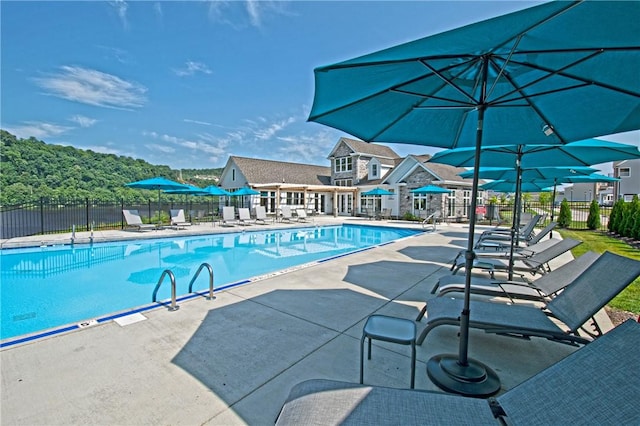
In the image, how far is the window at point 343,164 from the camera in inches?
1159

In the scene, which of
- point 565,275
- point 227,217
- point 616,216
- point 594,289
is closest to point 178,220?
point 227,217

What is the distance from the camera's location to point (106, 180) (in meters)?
30.3

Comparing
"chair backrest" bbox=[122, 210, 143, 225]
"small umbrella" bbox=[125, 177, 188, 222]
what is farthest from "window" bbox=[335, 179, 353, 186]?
"chair backrest" bbox=[122, 210, 143, 225]

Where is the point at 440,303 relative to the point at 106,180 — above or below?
below

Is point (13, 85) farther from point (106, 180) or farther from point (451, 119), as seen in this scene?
point (451, 119)

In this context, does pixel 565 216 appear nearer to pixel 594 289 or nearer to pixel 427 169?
pixel 427 169

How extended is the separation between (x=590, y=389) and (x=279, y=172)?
29.4 m

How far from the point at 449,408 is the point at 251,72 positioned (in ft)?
72.4

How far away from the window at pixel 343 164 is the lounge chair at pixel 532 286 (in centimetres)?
2566

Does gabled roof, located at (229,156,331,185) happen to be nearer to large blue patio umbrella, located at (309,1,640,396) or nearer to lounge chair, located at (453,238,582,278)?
lounge chair, located at (453,238,582,278)

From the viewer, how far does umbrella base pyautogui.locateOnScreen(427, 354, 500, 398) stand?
2456 millimetres

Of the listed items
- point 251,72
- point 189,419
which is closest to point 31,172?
point 251,72

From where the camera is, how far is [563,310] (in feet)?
10.2

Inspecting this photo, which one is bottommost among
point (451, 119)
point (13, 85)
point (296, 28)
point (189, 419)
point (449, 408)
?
point (189, 419)
